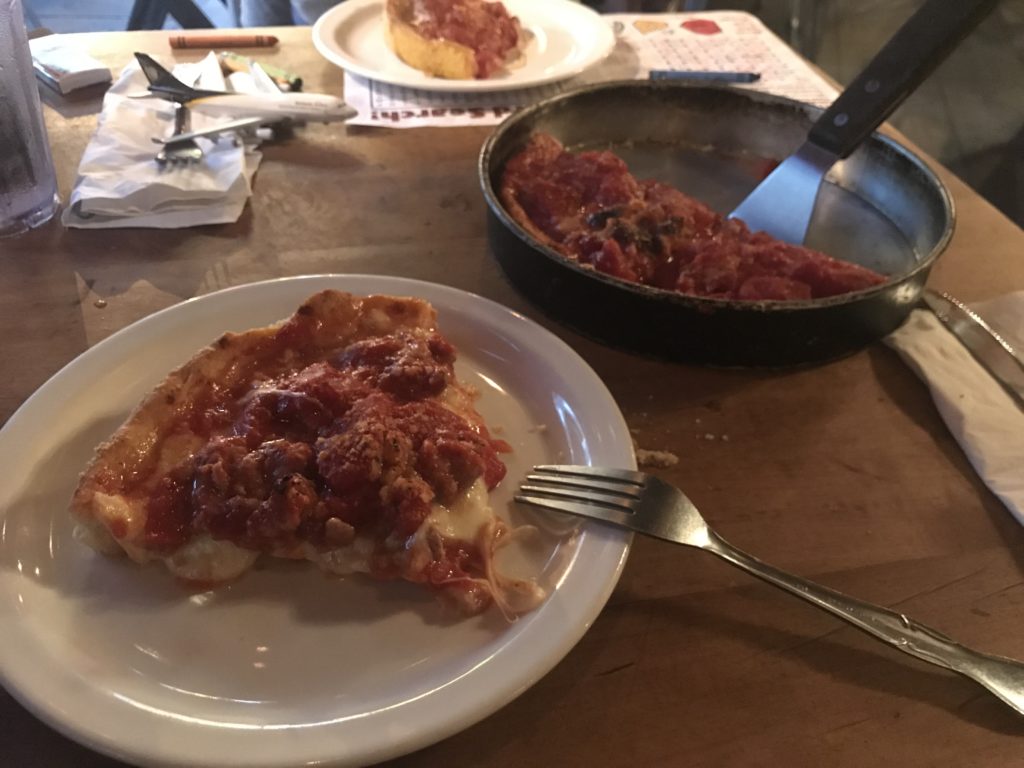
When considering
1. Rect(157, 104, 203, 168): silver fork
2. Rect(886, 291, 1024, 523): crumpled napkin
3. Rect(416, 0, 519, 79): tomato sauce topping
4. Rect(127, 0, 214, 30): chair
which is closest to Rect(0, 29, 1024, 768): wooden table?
Rect(886, 291, 1024, 523): crumpled napkin

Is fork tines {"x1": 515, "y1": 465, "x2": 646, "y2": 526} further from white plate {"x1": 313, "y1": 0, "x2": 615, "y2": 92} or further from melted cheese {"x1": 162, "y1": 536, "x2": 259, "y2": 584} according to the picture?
white plate {"x1": 313, "y1": 0, "x2": 615, "y2": 92}

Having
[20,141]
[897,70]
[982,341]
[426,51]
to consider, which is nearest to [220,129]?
[20,141]

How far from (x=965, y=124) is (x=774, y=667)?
3486 millimetres

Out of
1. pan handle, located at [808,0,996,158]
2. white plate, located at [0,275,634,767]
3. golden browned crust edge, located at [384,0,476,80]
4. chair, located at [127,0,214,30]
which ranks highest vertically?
pan handle, located at [808,0,996,158]

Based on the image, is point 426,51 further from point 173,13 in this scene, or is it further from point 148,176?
point 173,13

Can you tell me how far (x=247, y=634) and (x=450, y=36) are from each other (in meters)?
1.45

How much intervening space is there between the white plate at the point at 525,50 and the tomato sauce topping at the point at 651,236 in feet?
1.35

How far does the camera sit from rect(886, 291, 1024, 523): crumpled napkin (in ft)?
3.15

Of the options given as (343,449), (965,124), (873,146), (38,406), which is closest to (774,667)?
(343,449)

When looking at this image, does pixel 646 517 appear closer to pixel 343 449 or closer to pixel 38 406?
pixel 343 449

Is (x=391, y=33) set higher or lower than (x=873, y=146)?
lower

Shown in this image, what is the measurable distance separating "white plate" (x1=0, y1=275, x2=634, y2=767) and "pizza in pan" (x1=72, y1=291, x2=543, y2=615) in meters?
0.03

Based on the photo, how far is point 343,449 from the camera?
77 centimetres

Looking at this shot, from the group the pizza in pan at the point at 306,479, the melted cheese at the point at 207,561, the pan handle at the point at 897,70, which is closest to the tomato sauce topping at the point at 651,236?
the pan handle at the point at 897,70
